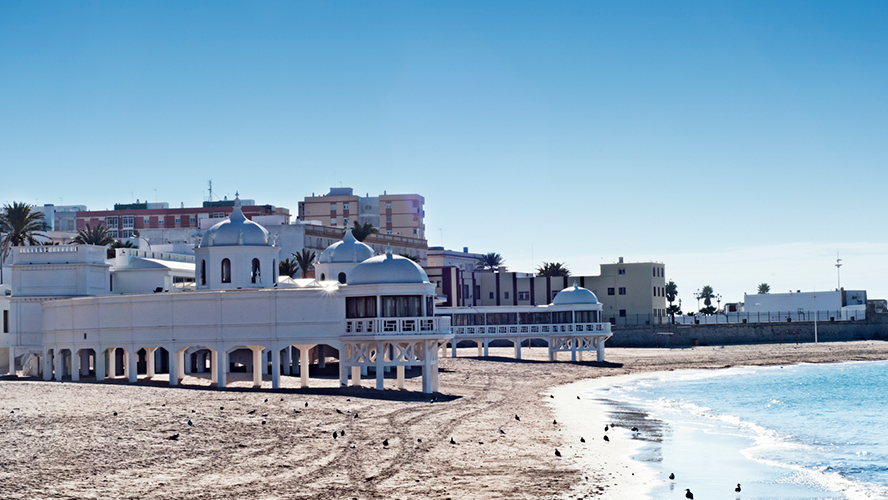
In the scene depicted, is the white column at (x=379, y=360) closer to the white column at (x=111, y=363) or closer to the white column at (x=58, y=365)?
the white column at (x=111, y=363)

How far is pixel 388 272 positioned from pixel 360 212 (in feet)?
330

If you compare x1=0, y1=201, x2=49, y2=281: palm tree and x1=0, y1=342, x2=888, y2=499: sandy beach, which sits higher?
x1=0, y1=201, x2=49, y2=281: palm tree

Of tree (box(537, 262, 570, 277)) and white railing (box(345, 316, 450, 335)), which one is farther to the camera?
tree (box(537, 262, 570, 277))

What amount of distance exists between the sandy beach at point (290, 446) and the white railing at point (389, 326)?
104 inches

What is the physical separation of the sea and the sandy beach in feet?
6.48

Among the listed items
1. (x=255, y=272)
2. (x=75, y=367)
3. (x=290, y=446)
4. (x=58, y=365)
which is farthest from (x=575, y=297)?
(x=290, y=446)

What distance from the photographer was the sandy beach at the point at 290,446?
21.7 meters

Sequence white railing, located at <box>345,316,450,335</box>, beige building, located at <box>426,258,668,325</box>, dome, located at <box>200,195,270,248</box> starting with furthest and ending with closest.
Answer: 1. beige building, located at <box>426,258,668,325</box>
2. dome, located at <box>200,195,270,248</box>
3. white railing, located at <box>345,316,450,335</box>

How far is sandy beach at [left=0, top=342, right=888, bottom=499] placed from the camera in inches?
854

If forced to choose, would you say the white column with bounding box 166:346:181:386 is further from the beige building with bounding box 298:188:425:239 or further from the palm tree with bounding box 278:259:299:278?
the beige building with bounding box 298:188:425:239

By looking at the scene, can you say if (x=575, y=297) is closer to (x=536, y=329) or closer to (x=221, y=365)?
(x=536, y=329)

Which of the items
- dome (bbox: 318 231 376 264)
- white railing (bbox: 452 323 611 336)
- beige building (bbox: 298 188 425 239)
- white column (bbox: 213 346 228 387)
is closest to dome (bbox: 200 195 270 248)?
white column (bbox: 213 346 228 387)

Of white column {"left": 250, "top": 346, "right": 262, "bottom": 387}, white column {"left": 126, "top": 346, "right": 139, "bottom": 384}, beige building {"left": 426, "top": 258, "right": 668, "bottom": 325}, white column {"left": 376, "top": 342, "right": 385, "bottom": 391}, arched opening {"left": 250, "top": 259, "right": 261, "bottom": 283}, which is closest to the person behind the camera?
white column {"left": 376, "top": 342, "right": 385, "bottom": 391}

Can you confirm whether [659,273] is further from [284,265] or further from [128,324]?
[128,324]
